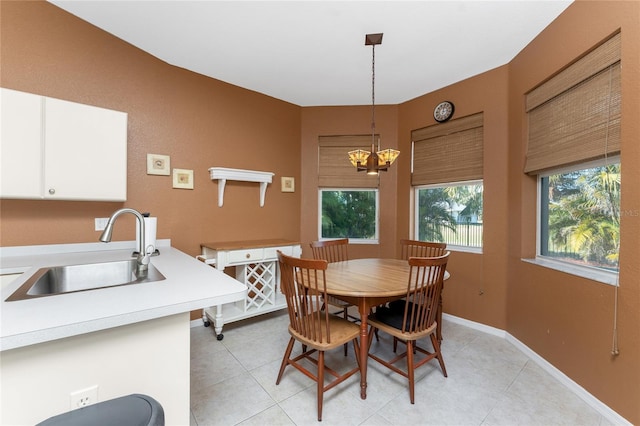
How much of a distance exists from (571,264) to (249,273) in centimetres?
271

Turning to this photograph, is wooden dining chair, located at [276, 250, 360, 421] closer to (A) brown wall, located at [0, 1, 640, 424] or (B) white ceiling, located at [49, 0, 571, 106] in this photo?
(A) brown wall, located at [0, 1, 640, 424]

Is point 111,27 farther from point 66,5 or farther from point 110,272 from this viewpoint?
point 110,272

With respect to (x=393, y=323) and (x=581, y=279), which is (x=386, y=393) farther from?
(x=581, y=279)

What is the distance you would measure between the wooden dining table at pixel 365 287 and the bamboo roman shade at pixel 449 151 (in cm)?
129

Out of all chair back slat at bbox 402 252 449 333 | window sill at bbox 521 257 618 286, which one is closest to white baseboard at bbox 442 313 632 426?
window sill at bbox 521 257 618 286

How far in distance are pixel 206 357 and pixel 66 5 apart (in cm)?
282

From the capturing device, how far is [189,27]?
2031 millimetres

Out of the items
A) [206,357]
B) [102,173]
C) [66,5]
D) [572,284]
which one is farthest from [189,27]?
[572,284]

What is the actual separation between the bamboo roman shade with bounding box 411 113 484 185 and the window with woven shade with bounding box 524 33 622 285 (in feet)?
1.63

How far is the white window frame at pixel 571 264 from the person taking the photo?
1.60 meters

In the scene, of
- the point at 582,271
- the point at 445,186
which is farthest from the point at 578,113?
the point at 445,186

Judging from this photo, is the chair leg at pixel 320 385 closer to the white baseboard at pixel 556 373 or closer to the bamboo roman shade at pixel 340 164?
the white baseboard at pixel 556 373

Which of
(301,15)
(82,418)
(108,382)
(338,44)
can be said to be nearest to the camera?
(82,418)

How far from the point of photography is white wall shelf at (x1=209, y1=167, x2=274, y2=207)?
270 centimetres
